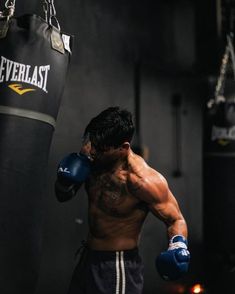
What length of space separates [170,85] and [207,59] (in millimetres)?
614

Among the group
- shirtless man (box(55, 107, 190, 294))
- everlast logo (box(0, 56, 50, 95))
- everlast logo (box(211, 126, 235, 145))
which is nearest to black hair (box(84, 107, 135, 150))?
shirtless man (box(55, 107, 190, 294))

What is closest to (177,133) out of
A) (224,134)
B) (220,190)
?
A: (224,134)

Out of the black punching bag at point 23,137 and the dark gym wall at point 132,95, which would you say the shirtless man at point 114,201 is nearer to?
the black punching bag at point 23,137

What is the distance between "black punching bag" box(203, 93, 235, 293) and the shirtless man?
1.56 m

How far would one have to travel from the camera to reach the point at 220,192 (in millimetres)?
3959

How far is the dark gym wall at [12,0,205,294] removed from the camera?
10.8ft

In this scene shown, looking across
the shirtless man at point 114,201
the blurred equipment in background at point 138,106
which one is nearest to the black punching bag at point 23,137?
the shirtless man at point 114,201

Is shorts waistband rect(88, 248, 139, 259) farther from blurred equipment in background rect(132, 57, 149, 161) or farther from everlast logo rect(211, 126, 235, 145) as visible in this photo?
everlast logo rect(211, 126, 235, 145)

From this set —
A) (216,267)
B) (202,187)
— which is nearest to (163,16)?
(202,187)

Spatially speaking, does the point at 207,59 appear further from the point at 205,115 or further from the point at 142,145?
the point at 142,145

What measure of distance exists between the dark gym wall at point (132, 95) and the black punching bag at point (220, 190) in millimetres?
375

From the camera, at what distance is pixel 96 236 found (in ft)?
8.29

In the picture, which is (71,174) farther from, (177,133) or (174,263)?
(177,133)

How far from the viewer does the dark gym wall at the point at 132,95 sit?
3303mm
